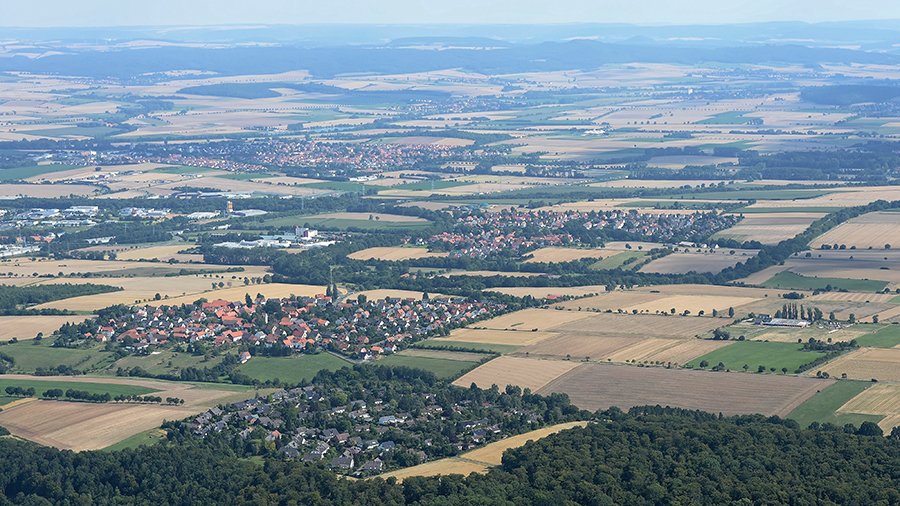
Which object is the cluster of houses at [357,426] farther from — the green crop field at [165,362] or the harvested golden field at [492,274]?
the harvested golden field at [492,274]

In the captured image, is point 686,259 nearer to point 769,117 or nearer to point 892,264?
point 892,264

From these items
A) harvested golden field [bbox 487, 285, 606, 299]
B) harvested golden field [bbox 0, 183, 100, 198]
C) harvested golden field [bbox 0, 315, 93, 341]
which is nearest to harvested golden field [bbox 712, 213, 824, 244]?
harvested golden field [bbox 487, 285, 606, 299]

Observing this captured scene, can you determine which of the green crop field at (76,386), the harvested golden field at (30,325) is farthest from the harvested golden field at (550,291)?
the green crop field at (76,386)

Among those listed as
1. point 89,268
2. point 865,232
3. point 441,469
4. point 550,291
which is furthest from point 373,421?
point 865,232

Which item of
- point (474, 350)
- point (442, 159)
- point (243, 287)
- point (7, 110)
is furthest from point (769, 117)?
point (474, 350)

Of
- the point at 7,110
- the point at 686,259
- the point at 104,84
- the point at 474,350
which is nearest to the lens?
the point at 474,350

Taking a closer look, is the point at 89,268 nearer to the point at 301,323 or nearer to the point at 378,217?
the point at 301,323
